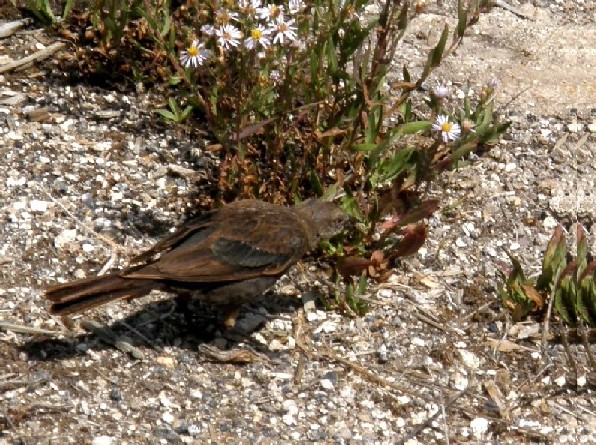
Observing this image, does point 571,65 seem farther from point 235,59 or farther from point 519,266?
point 235,59

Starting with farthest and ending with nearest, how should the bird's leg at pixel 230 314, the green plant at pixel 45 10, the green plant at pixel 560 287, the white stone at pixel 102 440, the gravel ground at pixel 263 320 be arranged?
the green plant at pixel 45 10, the green plant at pixel 560 287, the bird's leg at pixel 230 314, the gravel ground at pixel 263 320, the white stone at pixel 102 440

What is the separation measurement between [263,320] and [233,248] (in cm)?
50

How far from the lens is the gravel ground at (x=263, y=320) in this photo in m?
5.15

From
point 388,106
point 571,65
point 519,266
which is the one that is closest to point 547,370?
point 519,266

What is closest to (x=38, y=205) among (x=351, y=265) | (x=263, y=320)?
(x=263, y=320)

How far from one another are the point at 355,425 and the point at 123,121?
2.55 meters

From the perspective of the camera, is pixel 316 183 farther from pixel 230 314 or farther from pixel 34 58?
pixel 34 58

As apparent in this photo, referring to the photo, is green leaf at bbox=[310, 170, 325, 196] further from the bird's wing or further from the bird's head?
the bird's wing

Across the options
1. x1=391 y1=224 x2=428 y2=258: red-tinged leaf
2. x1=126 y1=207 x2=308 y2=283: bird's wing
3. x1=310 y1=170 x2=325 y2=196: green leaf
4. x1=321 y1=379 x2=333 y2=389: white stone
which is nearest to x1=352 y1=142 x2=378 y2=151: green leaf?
x1=310 y1=170 x2=325 y2=196: green leaf

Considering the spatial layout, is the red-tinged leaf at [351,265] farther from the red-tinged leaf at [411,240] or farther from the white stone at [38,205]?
the white stone at [38,205]

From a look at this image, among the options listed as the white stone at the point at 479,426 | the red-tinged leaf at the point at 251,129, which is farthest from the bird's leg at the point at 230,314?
the white stone at the point at 479,426

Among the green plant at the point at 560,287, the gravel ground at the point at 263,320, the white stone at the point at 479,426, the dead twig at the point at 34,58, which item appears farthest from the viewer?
the dead twig at the point at 34,58

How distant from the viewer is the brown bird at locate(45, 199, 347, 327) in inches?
205

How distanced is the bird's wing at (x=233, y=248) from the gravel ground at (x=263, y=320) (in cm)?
38
